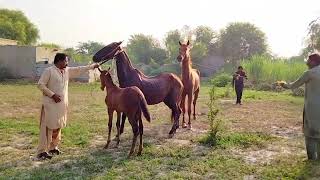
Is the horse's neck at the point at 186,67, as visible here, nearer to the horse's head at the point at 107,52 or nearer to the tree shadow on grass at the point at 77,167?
the horse's head at the point at 107,52

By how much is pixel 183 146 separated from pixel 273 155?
171cm

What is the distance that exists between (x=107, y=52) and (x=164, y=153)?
2.34 metres

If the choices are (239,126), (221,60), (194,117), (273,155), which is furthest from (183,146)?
(221,60)

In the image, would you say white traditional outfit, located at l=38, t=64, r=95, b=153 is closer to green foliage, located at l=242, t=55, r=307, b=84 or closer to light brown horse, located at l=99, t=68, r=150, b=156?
light brown horse, located at l=99, t=68, r=150, b=156

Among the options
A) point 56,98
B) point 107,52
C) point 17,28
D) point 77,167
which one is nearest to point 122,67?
point 107,52

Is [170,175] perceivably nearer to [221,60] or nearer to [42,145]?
[42,145]

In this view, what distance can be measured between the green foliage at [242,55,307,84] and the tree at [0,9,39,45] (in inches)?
1117

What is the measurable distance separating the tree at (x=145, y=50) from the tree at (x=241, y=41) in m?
8.62

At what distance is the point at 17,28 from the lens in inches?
1948

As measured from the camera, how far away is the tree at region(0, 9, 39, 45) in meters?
48.0

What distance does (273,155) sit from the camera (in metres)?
7.20

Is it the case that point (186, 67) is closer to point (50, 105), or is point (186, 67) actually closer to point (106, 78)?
point (106, 78)

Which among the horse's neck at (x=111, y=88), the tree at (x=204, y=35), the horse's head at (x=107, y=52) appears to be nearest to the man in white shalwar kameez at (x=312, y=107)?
the horse's neck at (x=111, y=88)

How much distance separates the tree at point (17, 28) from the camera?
157 feet
